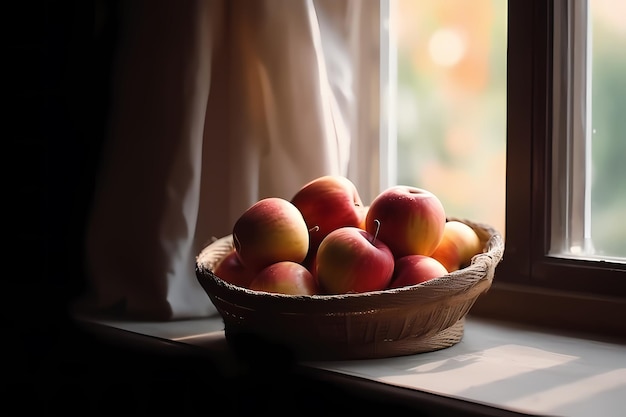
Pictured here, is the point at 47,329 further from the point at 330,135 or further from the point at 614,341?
the point at 614,341

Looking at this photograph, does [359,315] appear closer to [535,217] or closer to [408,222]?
[408,222]

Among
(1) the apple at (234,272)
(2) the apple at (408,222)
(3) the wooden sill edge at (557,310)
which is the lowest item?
(3) the wooden sill edge at (557,310)

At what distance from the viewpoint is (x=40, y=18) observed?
4.76ft

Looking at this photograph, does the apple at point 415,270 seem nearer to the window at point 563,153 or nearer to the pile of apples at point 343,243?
the pile of apples at point 343,243

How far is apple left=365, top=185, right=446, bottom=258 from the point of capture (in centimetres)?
97

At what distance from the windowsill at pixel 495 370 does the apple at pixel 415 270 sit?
10 centimetres

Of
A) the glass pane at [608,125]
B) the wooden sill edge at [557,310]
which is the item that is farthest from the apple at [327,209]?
the glass pane at [608,125]

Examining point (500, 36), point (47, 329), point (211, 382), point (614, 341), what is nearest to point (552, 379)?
point (614, 341)

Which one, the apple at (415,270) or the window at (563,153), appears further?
the window at (563,153)

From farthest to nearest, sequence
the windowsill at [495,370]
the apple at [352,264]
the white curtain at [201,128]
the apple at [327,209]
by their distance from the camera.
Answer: the white curtain at [201,128] → the apple at [327,209] → the apple at [352,264] → the windowsill at [495,370]

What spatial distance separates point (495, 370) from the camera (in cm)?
90

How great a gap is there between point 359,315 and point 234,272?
22 centimetres

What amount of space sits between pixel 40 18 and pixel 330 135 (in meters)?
0.66

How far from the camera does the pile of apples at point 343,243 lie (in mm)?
932
